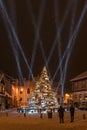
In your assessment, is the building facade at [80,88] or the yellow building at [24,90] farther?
the yellow building at [24,90]

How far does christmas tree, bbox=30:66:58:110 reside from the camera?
56.0 m

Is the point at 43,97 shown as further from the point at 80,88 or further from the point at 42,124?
the point at 42,124

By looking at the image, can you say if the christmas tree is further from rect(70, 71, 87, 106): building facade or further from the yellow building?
the yellow building

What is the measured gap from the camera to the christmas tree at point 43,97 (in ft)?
184

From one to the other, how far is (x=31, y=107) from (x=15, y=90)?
68929 mm

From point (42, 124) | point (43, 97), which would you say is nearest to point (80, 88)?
point (43, 97)

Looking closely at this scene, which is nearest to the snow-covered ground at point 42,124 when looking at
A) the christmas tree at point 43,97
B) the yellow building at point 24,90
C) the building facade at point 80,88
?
the christmas tree at point 43,97

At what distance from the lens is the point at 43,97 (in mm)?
56156

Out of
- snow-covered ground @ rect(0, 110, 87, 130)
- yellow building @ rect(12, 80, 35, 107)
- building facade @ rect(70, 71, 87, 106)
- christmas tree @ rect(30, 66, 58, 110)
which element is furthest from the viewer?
yellow building @ rect(12, 80, 35, 107)

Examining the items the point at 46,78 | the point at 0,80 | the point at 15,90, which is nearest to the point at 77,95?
the point at 0,80

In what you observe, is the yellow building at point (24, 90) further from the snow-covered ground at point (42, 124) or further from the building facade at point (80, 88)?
the snow-covered ground at point (42, 124)

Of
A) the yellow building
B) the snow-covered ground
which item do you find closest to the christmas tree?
the snow-covered ground

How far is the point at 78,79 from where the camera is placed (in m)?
77.1

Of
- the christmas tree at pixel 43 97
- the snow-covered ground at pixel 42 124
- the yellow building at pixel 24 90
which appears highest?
the yellow building at pixel 24 90
